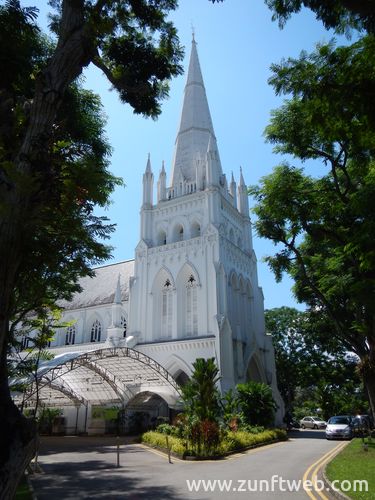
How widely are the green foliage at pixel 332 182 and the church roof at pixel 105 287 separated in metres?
25.8

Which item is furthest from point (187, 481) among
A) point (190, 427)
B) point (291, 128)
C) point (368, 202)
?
point (291, 128)

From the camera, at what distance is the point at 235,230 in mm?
37188

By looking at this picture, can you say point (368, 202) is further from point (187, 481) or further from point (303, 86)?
point (187, 481)

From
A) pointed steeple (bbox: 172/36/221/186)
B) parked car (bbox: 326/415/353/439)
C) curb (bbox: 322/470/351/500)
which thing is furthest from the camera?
pointed steeple (bbox: 172/36/221/186)

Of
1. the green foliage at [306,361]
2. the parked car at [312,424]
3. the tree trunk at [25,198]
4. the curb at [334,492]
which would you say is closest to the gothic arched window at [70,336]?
the green foliage at [306,361]

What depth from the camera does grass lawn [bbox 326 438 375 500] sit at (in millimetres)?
8258

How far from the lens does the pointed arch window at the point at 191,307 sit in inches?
→ 1224

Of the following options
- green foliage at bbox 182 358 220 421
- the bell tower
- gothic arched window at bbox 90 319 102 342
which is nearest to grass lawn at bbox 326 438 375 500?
green foliage at bbox 182 358 220 421

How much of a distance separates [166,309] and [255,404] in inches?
422

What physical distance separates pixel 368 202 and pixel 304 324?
32581 millimetres

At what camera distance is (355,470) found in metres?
10.9

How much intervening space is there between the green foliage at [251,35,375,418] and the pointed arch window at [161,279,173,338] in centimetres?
1529

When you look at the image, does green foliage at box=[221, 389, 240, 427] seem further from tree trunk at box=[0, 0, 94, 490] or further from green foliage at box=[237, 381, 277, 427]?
tree trunk at box=[0, 0, 94, 490]

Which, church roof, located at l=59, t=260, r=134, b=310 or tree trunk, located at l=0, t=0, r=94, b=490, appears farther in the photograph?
church roof, located at l=59, t=260, r=134, b=310
